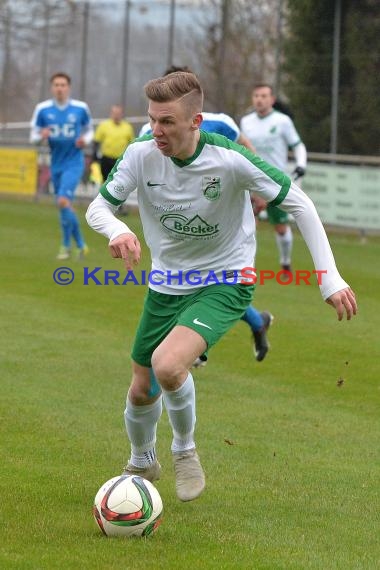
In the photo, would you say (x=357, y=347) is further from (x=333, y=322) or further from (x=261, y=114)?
(x=261, y=114)

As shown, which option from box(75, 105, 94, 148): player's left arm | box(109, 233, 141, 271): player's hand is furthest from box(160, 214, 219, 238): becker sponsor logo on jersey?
box(75, 105, 94, 148): player's left arm

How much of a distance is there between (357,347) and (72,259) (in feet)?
22.1

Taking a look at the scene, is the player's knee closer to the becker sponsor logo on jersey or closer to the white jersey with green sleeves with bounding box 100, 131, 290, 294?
the white jersey with green sleeves with bounding box 100, 131, 290, 294

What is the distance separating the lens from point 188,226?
5789mm

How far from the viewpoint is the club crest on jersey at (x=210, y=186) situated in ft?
18.8

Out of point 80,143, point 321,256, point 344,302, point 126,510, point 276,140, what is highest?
point 321,256

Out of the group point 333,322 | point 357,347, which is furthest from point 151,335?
point 333,322

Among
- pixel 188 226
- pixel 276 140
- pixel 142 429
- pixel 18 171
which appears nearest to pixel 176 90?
pixel 188 226

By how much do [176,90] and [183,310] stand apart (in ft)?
3.33

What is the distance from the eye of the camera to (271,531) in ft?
17.7

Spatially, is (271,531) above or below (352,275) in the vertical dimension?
above

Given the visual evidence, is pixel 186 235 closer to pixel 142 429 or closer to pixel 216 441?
pixel 142 429

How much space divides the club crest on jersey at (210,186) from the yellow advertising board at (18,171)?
22395mm

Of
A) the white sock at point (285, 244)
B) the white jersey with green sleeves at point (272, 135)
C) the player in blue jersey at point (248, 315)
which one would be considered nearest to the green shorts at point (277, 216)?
the white sock at point (285, 244)
